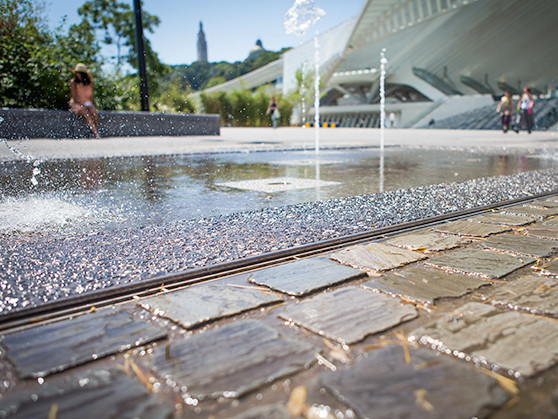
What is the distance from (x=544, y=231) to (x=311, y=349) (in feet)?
6.13

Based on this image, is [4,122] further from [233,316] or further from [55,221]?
[233,316]

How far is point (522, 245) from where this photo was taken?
7.52 ft

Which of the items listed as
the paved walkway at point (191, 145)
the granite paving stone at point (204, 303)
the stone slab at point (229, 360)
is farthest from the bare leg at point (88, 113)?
the stone slab at point (229, 360)

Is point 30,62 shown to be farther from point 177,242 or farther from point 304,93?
point 304,93

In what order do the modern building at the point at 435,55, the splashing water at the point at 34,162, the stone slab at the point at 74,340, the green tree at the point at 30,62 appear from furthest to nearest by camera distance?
1. the modern building at the point at 435,55
2. the green tree at the point at 30,62
3. the splashing water at the point at 34,162
4. the stone slab at the point at 74,340

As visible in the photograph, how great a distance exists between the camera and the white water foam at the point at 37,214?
2770 mm

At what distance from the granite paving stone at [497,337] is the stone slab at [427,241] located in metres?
0.74

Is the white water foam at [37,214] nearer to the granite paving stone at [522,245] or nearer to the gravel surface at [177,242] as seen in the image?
the gravel surface at [177,242]

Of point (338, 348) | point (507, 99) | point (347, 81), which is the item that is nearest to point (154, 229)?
point (338, 348)

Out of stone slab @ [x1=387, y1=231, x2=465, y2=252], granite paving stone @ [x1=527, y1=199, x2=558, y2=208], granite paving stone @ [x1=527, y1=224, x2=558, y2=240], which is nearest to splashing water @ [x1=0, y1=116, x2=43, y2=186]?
stone slab @ [x1=387, y1=231, x2=465, y2=252]

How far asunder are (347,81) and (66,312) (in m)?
51.2

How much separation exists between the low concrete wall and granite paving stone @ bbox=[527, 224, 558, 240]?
34.9 ft

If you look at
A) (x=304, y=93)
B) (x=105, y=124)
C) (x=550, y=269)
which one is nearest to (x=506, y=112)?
(x=105, y=124)

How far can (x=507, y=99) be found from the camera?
60.2 ft
